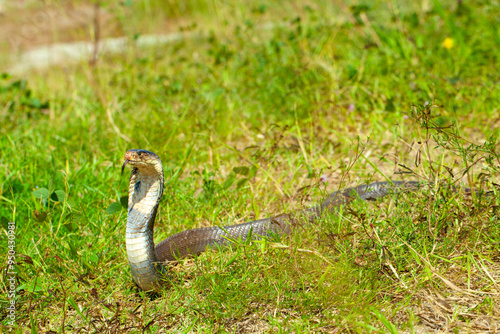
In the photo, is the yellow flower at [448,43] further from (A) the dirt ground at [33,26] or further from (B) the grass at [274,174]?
(A) the dirt ground at [33,26]

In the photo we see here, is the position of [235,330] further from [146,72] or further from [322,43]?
[146,72]

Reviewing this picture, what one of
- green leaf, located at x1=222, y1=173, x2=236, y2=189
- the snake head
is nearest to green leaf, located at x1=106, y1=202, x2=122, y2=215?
the snake head

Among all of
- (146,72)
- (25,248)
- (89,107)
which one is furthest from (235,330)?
(146,72)

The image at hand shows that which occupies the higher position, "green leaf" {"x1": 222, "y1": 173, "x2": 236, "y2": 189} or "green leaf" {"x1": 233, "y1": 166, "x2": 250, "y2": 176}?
"green leaf" {"x1": 233, "y1": 166, "x2": 250, "y2": 176}

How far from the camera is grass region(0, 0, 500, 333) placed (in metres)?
2.18

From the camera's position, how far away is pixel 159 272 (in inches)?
92.6

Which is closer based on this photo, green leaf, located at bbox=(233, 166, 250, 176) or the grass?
the grass

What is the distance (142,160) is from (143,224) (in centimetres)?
31

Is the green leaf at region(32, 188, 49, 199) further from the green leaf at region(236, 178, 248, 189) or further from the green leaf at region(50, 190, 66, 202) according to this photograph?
the green leaf at region(236, 178, 248, 189)

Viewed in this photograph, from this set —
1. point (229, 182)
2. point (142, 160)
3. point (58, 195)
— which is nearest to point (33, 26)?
point (58, 195)

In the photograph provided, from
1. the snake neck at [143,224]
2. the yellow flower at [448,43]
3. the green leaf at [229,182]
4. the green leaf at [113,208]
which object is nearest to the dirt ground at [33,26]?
the yellow flower at [448,43]

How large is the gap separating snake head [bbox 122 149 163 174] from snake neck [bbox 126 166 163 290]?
0.02 meters

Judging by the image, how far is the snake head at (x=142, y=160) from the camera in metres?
2.20

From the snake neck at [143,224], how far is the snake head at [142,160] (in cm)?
2
